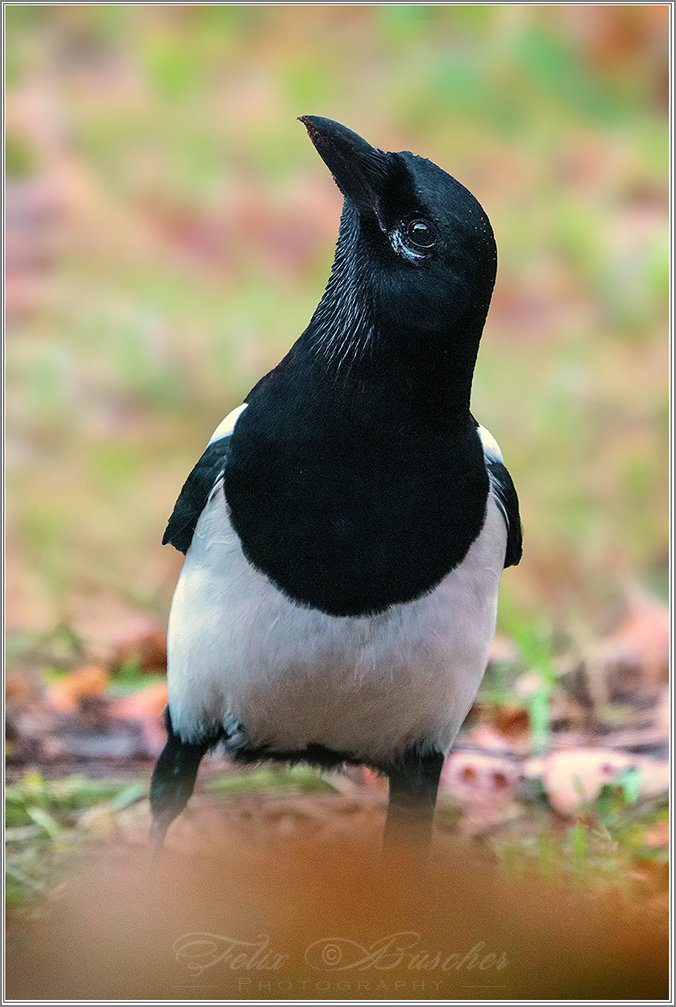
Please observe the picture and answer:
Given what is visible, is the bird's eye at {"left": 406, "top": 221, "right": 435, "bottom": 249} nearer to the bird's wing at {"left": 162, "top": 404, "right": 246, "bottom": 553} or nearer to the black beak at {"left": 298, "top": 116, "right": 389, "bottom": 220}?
the black beak at {"left": 298, "top": 116, "right": 389, "bottom": 220}

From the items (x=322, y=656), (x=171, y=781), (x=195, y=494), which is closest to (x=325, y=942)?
(x=322, y=656)

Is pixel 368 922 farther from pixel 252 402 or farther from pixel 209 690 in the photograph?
pixel 252 402

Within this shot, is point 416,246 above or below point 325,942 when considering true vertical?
above

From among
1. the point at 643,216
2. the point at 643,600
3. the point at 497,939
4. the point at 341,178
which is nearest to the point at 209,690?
the point at 497,939

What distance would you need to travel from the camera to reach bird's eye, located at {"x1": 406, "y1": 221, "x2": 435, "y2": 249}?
143 cm

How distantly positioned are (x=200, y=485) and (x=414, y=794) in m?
0.56

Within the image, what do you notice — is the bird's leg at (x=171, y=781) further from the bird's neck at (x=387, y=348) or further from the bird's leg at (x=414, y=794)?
the bird's neck at (x=387, y=348)

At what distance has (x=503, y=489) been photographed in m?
1.76

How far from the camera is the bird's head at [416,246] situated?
4.68 ft

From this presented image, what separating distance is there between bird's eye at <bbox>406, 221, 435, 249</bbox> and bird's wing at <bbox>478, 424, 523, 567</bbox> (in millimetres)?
379

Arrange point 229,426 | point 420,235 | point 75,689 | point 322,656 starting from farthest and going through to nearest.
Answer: point 75,689, point 229,426, point 322,656, point 420,235

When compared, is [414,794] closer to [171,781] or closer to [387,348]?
[171,781]

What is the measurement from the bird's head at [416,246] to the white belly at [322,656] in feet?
1.08

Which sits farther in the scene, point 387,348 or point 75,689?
point 75,689
